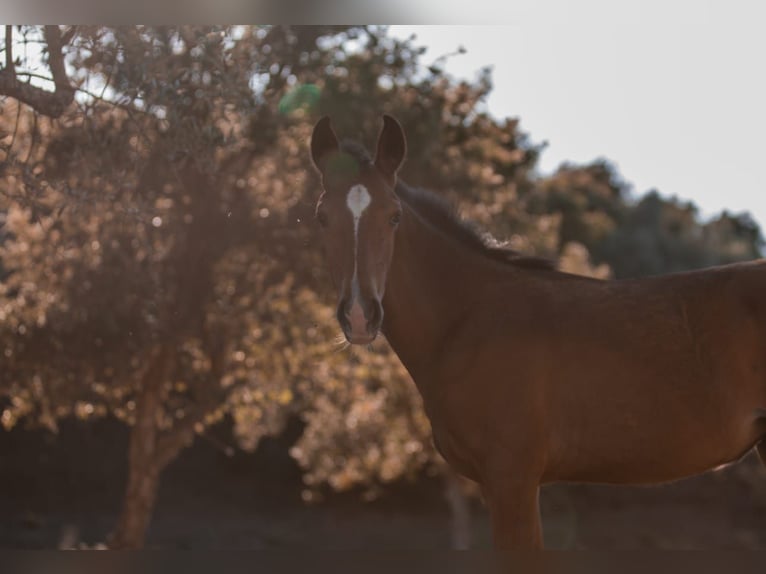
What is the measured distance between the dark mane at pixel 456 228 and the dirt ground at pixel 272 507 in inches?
567

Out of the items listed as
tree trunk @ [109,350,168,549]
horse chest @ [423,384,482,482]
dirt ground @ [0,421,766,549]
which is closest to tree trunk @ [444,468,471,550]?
dirt ground @ [0,421,766,549]

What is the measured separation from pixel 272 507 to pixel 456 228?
1810cm

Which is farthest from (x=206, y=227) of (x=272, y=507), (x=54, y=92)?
(x=272, y=507)

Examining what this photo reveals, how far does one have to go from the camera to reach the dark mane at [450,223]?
231 inches

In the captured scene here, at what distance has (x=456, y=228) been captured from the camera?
5945mm

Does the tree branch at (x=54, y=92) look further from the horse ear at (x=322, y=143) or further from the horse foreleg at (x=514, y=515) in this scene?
the horse foreleg at (x=514, y=515)

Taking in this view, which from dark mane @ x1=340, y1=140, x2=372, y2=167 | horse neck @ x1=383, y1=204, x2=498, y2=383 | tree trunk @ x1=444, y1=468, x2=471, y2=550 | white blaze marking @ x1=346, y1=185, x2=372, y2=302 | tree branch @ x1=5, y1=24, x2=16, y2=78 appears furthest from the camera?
tree trunk @ x1=444, y1=468, x2=471, y2=550

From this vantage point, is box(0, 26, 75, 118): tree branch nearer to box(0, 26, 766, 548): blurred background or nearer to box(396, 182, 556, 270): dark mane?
box(0, 26, 766, 548): blurred background

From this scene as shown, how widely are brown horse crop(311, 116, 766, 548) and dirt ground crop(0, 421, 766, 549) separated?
1458 cm

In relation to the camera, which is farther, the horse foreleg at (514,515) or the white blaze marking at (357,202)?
the white blaze marking at (357,202)

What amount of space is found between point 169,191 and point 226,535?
11.8 metres

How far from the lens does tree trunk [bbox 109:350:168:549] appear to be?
38.3 feet

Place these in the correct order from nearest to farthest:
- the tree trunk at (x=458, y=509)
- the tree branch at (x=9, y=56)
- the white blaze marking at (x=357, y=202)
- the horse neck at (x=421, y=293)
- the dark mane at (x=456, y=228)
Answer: the white blaze marking at (x=357, y=202), the horse neck at (x=421, y=293), the dark mane at (x=456, y=228), the tree branch at (x=9, y=56), the tree trunk at (x=458, y=509)

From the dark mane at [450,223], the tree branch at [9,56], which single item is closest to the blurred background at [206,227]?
the tree branch at [9,56]
